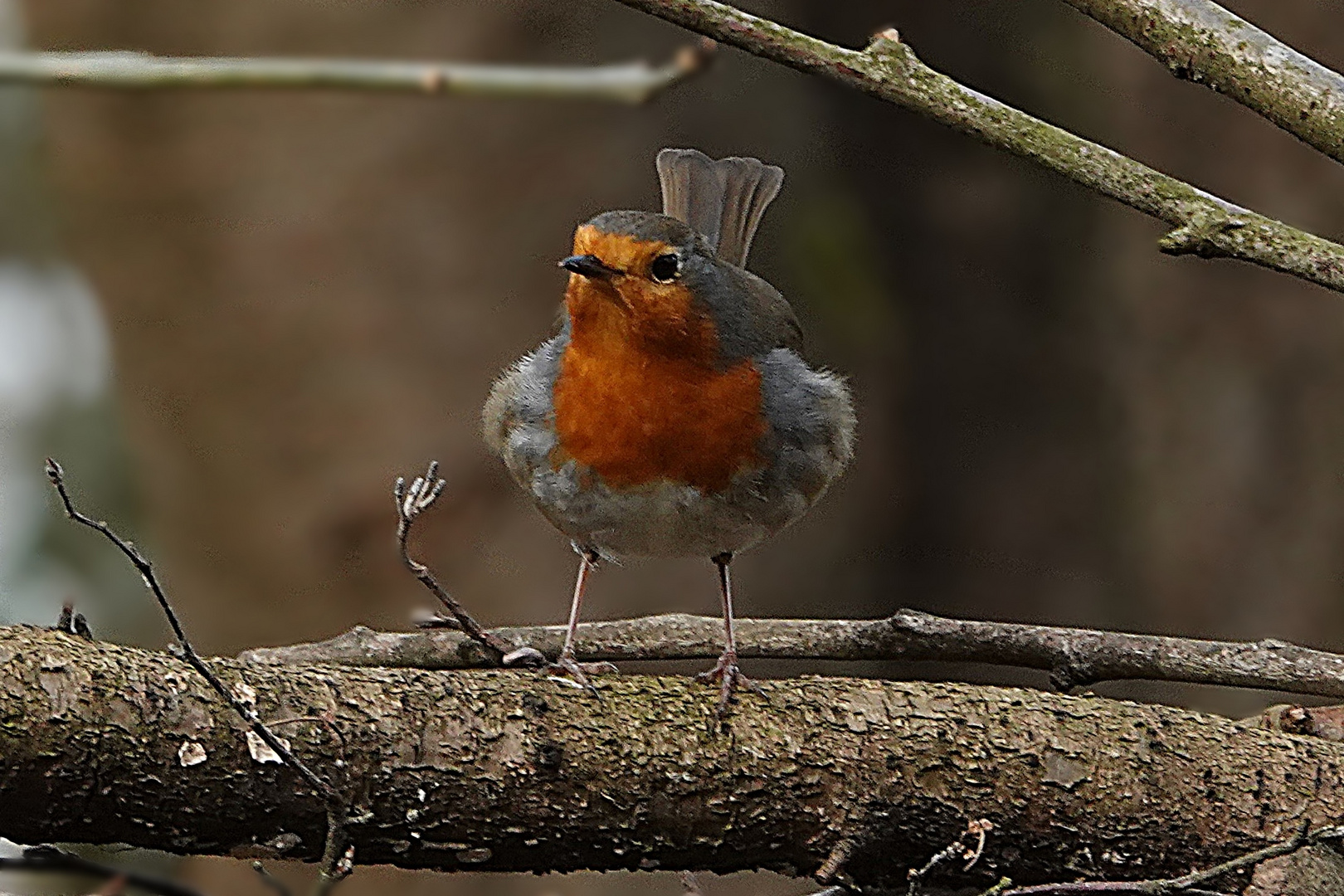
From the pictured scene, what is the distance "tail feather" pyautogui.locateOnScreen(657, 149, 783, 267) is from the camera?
376 cm

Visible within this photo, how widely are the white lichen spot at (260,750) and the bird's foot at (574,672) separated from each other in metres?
0.44

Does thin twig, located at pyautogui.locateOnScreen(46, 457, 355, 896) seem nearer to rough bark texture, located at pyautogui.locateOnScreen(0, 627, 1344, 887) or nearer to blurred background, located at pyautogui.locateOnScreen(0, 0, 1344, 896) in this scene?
rough bark texture, located at pyautogui.locateOnScreen(0, 627, 1344, 887)

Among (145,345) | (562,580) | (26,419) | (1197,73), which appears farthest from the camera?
(26,419)

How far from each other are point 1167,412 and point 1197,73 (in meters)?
3.86

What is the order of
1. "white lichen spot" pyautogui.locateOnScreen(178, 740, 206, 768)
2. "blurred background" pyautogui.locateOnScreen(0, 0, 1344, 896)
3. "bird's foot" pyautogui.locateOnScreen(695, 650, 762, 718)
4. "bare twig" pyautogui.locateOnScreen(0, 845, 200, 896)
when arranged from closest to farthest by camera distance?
"bare twig" pyautogui.locateOnScreen(0, 845, 200, 896)
"white lichen spot" pyautogui.locateOnScreen(178, 740, 206, 768)
"bird's foot" pyautogui.locateOnScreen(695, 650, 762, 718)
"blurred background" pyautogui.locateOnScreen(0, 0, 1344, 896)

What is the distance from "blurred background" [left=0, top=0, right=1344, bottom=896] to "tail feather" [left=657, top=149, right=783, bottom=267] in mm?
1022

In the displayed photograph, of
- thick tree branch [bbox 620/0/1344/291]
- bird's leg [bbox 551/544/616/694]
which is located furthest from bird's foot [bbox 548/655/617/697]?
thick tree branch [bbox 620/0/1344/291]

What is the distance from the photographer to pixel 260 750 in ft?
6.33

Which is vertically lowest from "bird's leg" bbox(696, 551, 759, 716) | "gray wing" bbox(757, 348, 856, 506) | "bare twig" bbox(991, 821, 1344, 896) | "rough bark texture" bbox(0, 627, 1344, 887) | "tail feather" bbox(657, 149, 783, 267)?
"bare twig" bbox(991, 821, 1344, 896)

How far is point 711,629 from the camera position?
297cm

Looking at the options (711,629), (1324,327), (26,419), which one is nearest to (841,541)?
(1324,327)

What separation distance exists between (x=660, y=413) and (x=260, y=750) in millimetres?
1146

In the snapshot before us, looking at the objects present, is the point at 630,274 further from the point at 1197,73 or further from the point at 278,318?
the point at 278,318

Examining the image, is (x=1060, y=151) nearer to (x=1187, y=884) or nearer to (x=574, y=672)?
(x=1187, y=884)
